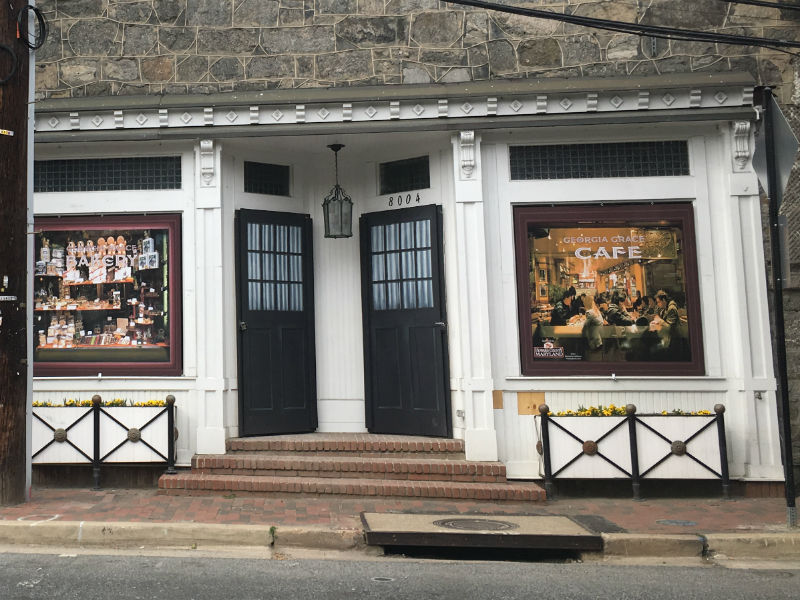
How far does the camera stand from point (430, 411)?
9656 mm

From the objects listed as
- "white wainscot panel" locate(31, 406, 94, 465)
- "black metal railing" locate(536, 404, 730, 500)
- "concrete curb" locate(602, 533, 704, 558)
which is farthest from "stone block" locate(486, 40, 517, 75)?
"white wainscot panel" locate(31, 406, 94, 465)

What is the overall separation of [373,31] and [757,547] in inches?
271

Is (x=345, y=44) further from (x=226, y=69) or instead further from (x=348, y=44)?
(x=226, y=69)

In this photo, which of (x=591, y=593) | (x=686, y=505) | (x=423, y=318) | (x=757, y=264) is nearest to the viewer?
(x=591, y=593)

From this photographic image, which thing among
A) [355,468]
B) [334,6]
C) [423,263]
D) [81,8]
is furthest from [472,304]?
[81,8]

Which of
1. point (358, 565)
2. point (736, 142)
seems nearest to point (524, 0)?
point (736, 142)

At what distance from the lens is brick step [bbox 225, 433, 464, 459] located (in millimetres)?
9242

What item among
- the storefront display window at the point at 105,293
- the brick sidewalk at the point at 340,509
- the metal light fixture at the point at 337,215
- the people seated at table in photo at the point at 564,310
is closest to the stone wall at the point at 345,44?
the metal light fixture at the point at 337,215

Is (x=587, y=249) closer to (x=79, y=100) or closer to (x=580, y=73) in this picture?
(x=580, y=73)

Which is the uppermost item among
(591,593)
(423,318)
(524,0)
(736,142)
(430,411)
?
(524,0)

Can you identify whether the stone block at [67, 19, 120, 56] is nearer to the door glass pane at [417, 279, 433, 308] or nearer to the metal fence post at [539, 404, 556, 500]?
the door glass pane at [417, 279, 433, 308]

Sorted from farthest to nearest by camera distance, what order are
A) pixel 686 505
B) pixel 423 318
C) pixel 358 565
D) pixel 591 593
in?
pixel 423 318, pixel 686 505, pixel 358 565, pixel 591 593

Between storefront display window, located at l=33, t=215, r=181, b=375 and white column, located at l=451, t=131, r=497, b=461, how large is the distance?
3.29 metres

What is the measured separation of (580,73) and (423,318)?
3.42 m
